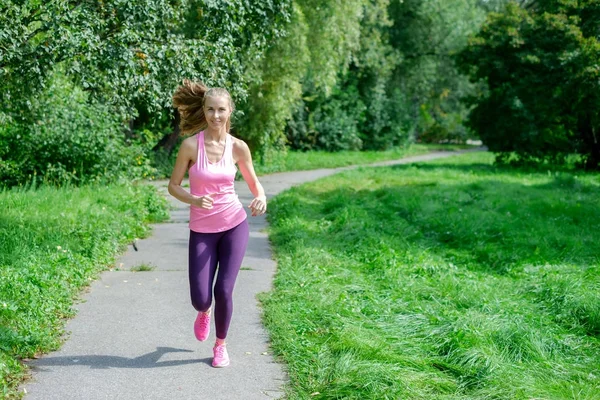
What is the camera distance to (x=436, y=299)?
Result: 22.3 feet

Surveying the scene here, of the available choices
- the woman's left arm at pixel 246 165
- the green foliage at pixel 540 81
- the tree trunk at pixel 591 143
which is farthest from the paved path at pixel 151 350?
the tree trunk at pixel 591 143

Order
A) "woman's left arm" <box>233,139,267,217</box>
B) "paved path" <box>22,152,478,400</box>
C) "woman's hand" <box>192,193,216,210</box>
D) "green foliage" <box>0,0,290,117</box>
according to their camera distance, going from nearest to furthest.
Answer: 1. "paved path" <box>22,152,478,400</box>
2. "woman's hand" <box>192,193,216,210</box>
3. "woman's left arm" <box>233,139,267,217</box>
4. "green foliage" <box>0,0,290,117</box>

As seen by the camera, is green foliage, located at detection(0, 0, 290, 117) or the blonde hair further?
green foliage, located at detection(0, 0, 290, 117)

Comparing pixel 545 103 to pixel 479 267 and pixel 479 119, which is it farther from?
pixel 479 267

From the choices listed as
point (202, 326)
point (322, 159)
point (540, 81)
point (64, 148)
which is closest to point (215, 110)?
point (202, 326)

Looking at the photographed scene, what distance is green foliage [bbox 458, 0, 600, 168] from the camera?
70.3 feet

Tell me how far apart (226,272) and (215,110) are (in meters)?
1.16

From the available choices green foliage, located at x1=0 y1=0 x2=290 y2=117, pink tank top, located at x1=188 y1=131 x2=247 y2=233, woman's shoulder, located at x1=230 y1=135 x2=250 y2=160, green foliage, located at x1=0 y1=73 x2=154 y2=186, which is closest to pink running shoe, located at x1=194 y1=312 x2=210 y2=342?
pink tank top, located at x1=188 y1=131 x2=247 y2=233

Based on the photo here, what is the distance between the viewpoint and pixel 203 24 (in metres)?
9.26

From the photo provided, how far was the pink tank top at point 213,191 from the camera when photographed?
16.9 feet

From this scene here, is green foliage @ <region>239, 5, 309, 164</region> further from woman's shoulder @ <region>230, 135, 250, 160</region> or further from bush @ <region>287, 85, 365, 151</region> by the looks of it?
woman's shoulder @ <region>230, 135, 250, 160</region>

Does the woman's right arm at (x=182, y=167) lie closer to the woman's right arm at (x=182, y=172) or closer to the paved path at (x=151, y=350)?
the woman's right arm at (x=182, y=172)

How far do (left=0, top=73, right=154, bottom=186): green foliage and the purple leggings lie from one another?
26.2 feet

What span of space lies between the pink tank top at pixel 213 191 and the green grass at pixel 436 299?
1.10 m
